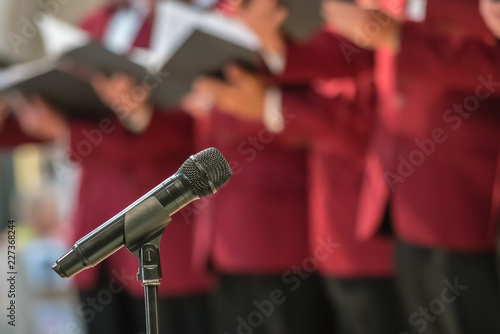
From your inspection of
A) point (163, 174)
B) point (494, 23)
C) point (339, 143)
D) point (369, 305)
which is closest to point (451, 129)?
point (494, 23)

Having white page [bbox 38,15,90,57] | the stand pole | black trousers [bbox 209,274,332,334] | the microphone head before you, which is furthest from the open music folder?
the stand pole

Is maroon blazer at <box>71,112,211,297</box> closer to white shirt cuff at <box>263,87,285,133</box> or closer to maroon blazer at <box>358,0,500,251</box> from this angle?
white shirt cuff at <box>263,87,285,133</box>

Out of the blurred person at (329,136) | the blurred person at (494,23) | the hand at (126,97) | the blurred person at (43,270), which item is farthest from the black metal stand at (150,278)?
the blurred person at (43,270)

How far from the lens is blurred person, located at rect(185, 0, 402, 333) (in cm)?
209

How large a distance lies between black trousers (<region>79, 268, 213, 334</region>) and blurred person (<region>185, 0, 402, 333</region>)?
58 cm

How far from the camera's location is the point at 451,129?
66.5 inches

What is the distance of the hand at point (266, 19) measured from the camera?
6.44 feet

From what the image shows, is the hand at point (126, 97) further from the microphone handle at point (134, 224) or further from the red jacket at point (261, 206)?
the microphone handle at point (134, 224)

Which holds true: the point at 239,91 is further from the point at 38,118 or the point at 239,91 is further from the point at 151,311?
the point at 151,311

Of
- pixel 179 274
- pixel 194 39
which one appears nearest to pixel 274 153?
pixel 194 39

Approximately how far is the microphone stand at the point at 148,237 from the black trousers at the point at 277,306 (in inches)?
46.5

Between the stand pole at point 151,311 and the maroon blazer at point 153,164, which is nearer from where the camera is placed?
the stand pole at point 151,311

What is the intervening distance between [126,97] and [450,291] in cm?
135

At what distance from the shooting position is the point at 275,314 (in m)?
2.28
